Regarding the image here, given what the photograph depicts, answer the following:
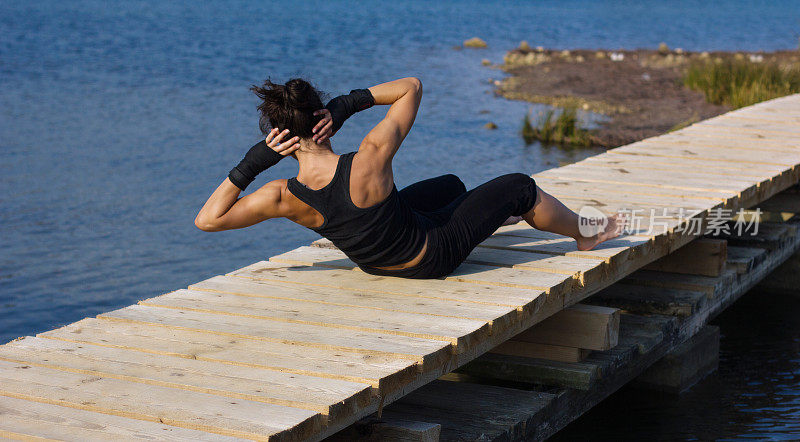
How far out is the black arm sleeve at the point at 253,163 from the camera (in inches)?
176

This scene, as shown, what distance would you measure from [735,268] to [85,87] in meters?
16.5

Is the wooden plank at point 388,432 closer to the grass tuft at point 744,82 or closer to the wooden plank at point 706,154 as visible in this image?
the wooden plank at point 706,154

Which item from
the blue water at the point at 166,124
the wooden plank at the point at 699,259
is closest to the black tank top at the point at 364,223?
the wooden plank at the point at 699,259

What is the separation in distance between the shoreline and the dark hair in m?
11.5

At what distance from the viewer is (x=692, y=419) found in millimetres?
6215

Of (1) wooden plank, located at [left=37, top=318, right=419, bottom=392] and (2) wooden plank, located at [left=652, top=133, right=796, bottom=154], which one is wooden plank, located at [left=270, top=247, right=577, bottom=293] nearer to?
(1) wooden plank, located at [left=37, top=318, right=419, bottom=392]

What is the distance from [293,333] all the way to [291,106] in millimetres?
1033

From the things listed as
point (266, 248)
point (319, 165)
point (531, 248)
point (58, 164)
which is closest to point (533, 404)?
point (531, 248)

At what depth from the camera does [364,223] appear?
4.56 meters

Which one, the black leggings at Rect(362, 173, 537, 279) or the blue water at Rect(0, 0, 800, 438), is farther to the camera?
the blue water at Rect(0, 0, 800, 438)

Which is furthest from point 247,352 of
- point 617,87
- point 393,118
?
point 617,87

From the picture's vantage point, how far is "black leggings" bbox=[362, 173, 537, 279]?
4809 mm

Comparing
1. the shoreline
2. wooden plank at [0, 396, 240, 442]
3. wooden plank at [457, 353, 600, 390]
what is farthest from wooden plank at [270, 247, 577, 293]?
the shoreline

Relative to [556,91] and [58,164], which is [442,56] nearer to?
[556,91]
